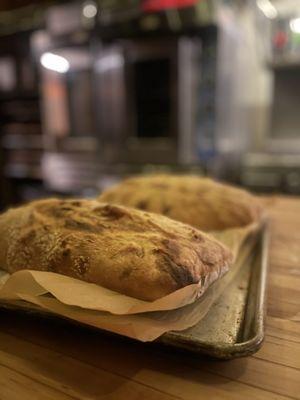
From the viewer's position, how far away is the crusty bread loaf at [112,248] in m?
0.41

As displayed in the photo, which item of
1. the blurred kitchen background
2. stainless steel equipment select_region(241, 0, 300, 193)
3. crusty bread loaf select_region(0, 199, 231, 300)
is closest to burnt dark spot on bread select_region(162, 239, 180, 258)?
crusty bread loaf select_region(0, 199, 231, 300)

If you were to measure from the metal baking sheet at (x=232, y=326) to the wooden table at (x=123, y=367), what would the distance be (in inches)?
1.2

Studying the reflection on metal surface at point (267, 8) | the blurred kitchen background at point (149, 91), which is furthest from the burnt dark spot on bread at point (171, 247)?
the reflection on metal surface at point (267, 8)

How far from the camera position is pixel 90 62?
2.21 meters

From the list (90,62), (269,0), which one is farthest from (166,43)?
(269,0)

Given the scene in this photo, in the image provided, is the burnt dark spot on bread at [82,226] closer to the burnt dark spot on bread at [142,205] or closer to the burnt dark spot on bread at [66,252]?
the burnt dark spot on bread at [66,252]

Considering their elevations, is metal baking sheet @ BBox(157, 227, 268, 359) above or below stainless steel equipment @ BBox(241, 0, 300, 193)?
below

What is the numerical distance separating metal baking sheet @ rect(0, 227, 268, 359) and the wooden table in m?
0.03

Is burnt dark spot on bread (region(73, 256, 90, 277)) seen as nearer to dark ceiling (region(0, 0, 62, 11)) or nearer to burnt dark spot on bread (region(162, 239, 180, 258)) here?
burnt dark spot on bread (region(162, 239, 180, 258))

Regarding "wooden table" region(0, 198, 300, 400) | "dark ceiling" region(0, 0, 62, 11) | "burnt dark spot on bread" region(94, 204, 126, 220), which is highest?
"dark ceiling" region(0, 0, 62, 11)

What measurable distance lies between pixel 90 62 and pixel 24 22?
0.78m

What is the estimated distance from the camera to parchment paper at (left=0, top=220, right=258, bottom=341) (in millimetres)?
391

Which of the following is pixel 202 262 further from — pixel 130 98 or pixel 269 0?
pixel 269 0

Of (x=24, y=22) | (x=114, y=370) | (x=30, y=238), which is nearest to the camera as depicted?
(x=114, y=370)
